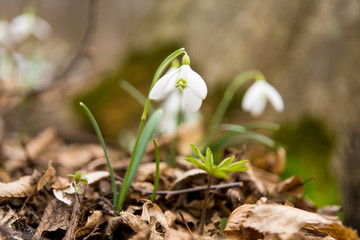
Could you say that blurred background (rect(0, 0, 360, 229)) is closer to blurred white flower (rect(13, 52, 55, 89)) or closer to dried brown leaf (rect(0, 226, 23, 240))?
blurred white flower (rect(13, 52, 55, 89))

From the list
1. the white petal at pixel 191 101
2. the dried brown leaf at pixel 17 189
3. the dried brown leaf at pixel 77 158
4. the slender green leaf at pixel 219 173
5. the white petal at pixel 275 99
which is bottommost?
the dried brown leaf at pixel 77 158

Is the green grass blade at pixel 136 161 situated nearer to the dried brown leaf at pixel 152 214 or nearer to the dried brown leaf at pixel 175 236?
the dried brown leaf at pixel 152 214

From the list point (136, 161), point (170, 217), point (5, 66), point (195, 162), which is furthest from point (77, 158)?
point (5, 66)

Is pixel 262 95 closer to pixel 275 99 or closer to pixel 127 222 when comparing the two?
pixel 275 99

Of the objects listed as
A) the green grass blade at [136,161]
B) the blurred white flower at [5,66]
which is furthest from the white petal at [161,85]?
the blurred white flower at [5,66]

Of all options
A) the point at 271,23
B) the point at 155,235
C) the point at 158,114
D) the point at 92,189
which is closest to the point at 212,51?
the point at 271,23

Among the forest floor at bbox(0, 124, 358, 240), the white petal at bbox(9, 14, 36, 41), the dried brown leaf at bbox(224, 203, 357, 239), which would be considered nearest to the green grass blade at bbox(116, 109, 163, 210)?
the forest floor at bbox(0, 124, 358, 240)

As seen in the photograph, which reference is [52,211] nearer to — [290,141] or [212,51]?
[290,141]
